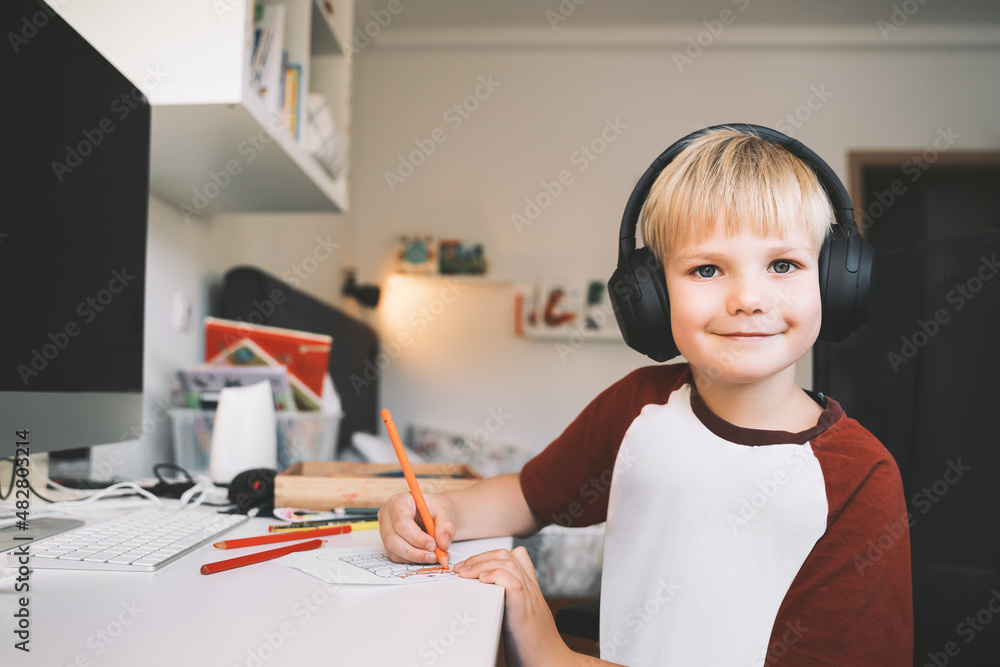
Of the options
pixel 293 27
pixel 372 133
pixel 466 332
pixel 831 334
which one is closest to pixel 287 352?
pixel 293 27

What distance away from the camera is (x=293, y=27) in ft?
4.66

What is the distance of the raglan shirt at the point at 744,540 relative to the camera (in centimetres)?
58

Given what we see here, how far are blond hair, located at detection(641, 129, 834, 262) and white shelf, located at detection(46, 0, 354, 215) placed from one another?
647 millimetres

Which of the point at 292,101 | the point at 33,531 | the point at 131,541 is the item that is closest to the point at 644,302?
the point at 131,541

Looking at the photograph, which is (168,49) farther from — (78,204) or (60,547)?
(60,547)

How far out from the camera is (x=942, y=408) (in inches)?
33.2

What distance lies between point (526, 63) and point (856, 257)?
2874mm

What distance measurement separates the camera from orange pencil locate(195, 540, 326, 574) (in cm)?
55

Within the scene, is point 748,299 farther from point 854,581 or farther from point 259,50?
point 259,50

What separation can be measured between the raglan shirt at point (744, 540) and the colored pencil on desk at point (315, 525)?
192 mm

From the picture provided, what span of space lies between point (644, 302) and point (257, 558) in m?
0.44

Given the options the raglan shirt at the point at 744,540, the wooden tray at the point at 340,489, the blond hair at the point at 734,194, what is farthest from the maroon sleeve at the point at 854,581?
the wooden tray at the point at 340,489

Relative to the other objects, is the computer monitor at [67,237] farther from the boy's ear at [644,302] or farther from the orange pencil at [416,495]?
the boy's ear at [644,302]

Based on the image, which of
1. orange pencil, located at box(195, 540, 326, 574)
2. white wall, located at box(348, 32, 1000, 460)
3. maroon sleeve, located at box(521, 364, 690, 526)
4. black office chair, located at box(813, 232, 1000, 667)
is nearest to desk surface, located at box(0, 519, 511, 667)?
orange pencil, located at box(195, 540, 326, 574)
